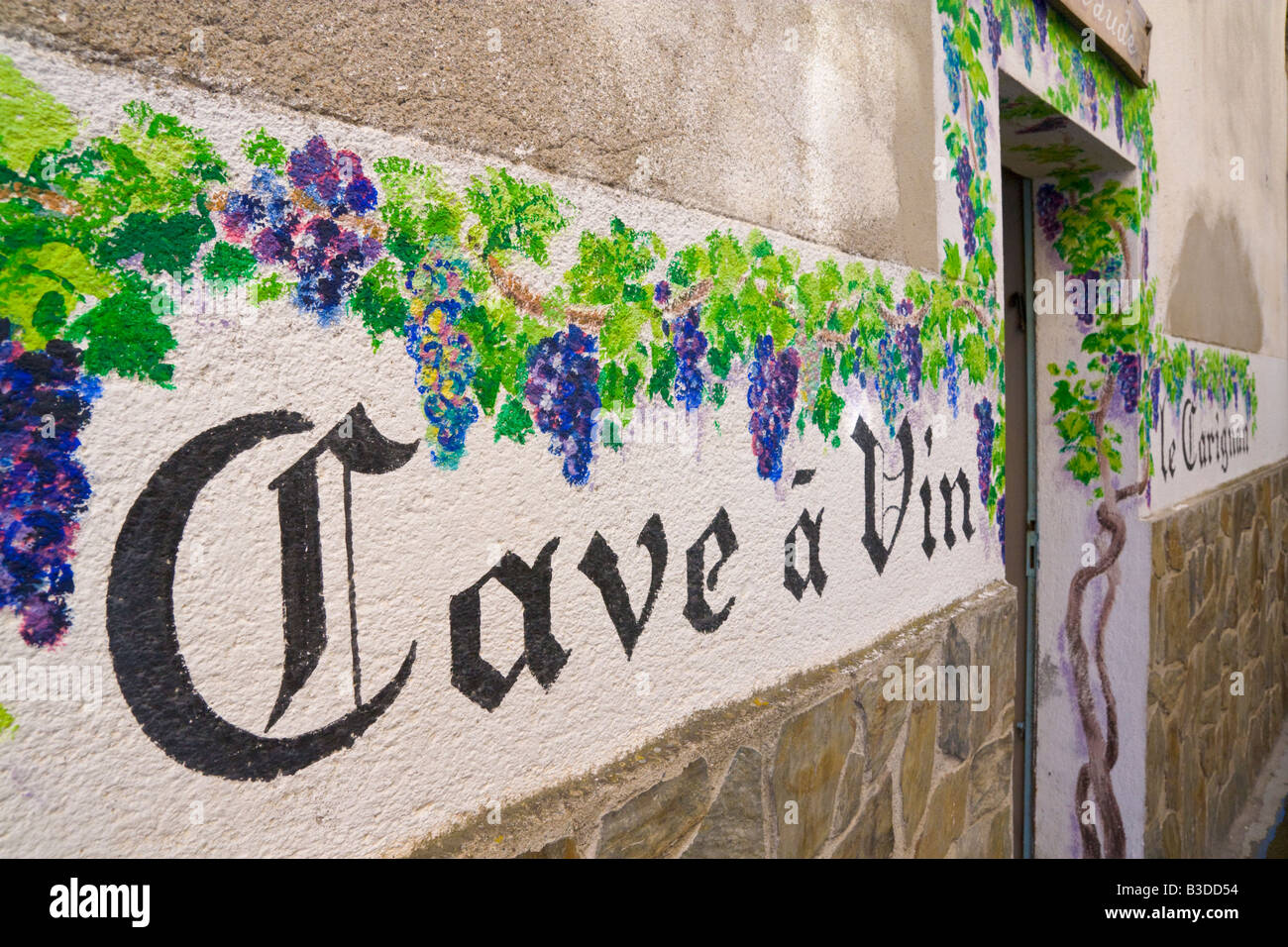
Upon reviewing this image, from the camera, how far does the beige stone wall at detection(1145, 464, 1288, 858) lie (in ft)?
10.5

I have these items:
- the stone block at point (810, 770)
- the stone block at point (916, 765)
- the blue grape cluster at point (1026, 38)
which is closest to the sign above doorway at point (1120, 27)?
the blue grape cluster at point (1026, 38)

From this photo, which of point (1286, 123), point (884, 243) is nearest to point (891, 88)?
point (884, 243)

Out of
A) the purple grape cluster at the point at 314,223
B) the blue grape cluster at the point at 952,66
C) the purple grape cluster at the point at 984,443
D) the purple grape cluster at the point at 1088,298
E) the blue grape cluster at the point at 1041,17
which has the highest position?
the blue grape cluster at the point at 1041,17

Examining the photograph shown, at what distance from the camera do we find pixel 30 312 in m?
0.65

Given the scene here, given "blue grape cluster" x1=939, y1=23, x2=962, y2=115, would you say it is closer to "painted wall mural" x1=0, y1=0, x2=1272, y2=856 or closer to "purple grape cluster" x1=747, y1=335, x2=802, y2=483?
"painted wall mural" x1=0, y1=0, x2=1272, y2=856

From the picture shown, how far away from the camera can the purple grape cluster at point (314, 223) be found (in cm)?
78

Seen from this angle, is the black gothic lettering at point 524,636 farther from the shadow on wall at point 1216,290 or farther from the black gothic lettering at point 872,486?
the shadow on wall at point 1216,290

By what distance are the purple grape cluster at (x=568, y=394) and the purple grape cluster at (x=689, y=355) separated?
0.59ft

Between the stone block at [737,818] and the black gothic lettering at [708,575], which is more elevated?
the black gothic lettering at [708,575]

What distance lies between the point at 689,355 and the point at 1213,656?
12.6 feet

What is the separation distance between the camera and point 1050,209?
3242 mm

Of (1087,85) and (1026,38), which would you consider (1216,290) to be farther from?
(1026,38)

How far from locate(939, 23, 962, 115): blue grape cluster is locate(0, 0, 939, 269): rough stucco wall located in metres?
0.09
